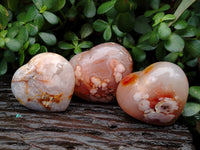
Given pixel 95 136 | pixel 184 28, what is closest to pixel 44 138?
pixel 95 136

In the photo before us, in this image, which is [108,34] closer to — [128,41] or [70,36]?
[128,41]

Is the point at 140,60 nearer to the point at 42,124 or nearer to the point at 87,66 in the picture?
the point at 87,66

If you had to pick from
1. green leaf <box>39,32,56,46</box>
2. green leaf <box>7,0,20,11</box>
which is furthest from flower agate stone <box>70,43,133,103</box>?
green leaf <box>7,0,20,11</box>

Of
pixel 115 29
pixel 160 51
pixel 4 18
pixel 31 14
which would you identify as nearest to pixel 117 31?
pixel 115 29

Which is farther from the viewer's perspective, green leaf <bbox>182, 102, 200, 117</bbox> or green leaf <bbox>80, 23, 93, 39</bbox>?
green leaf <bbox>80, 23, 93, 39</bbox>

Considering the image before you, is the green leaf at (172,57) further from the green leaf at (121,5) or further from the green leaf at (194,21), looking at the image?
the green leaf at (121,5)

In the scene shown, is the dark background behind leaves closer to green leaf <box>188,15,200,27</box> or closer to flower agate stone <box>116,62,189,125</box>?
green leaf <box>188,15,200,27</box>
